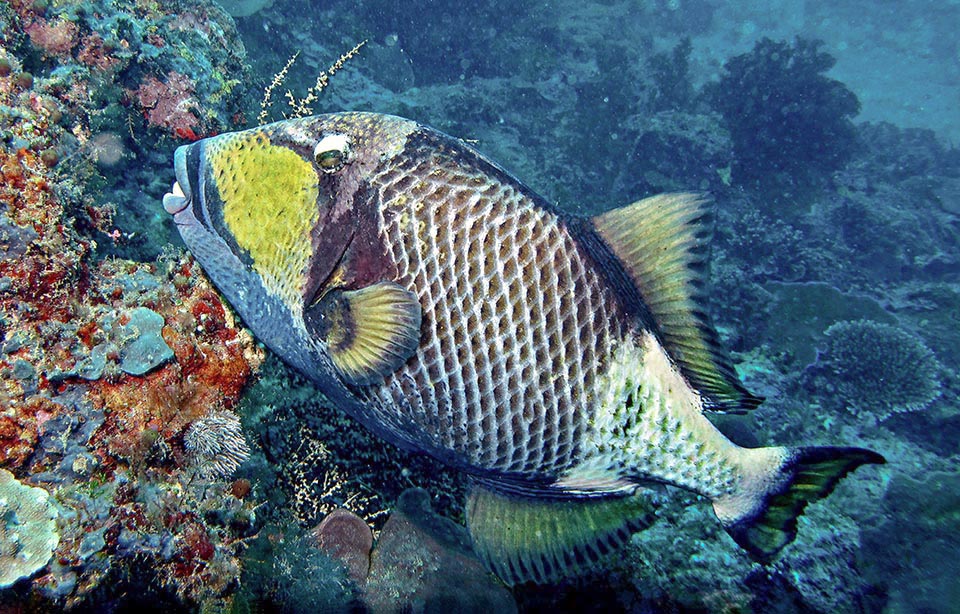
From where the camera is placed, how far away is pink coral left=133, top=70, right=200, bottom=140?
3.73 meters

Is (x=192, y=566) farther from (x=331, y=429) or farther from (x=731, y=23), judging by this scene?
(x=731, y=23)

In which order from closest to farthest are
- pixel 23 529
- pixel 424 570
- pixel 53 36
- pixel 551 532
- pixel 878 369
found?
pixel 23 529 < pixel 551 532 < pixel 424 570 < pixel 53 36 < pixel 878 369

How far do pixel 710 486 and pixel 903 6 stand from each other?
151 feet

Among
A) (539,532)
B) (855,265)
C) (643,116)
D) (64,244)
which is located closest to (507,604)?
(539,532)

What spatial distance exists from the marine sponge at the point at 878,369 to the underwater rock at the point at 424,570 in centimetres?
647

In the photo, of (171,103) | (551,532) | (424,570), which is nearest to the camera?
(551,532)

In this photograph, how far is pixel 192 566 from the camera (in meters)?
1.94

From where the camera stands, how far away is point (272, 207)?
1771 millimetres

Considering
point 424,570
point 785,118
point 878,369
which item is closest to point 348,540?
point 424,570

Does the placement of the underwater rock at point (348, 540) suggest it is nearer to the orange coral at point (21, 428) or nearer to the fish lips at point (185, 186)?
the orange coral at point (21, 428)

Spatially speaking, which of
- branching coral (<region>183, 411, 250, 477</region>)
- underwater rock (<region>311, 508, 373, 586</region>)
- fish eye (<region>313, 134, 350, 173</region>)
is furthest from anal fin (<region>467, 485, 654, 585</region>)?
fish eye (<region>313, 134, 350, 173</region>)

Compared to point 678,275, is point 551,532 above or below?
below

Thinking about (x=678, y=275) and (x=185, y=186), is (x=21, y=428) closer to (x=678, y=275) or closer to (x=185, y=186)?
(x=185, y=186)

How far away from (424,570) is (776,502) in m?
1.76
